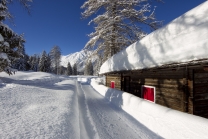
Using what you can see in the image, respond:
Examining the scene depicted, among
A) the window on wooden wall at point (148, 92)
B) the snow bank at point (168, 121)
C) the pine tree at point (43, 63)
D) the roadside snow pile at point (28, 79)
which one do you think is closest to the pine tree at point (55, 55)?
the pine tree at point (43, 63)

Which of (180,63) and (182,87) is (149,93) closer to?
(182,87)

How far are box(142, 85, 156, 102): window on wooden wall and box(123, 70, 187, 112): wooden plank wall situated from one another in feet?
0.74

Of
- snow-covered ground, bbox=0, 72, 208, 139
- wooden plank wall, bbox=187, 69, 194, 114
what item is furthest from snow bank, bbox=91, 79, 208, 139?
wooden plank wall, bbox=187, 69, 194, 114

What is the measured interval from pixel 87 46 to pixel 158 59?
9.62 meters

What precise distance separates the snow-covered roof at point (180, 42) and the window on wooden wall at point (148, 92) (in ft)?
5.47

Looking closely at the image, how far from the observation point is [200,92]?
182 inches

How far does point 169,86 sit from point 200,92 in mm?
1150

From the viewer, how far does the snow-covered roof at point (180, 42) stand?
11.0ft

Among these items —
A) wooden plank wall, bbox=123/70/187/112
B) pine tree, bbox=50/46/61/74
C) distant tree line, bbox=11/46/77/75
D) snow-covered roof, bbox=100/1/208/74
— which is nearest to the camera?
snow-covered roof, bbox=100/1/208/74

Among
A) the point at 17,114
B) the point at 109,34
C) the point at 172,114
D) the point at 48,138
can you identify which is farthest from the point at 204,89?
the point at 109,34

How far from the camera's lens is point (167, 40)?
4789 millimetres

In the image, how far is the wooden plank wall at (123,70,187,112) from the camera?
16.0 ft

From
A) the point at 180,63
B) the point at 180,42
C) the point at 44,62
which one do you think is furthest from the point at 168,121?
the point at 44,62

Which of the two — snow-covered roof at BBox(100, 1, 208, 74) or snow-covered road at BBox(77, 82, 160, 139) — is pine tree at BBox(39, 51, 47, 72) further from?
snow-covered roof at BBox(100, 1, 208, 74)
